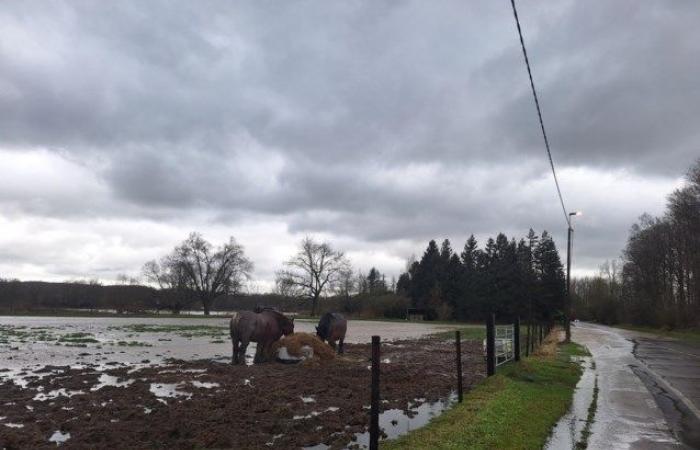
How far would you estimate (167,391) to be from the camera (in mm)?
12352

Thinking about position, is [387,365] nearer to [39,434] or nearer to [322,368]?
[322,368]

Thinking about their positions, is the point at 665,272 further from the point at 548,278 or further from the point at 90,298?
the point at 90,298

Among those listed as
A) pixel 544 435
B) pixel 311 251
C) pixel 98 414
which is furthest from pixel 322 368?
pixel 311 251

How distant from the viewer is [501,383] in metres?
13.3

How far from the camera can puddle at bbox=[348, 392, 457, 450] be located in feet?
28.2

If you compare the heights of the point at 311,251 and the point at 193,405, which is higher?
the point at 311,251

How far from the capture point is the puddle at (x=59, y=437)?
7.70 m

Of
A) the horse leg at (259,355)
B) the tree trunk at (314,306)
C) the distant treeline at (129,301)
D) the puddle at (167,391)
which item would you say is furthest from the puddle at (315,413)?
the tree trunk at (314,306)

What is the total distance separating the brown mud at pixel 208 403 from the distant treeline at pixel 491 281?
64.9m

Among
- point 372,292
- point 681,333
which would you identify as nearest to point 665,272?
point 681,333

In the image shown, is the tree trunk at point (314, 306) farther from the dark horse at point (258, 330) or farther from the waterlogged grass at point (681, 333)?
the dark horse at point (258, 330)

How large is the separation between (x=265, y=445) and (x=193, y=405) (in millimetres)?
3292

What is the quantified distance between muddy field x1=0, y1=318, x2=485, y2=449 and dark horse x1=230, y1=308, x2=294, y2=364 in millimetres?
967

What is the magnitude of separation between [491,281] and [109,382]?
260 ft
